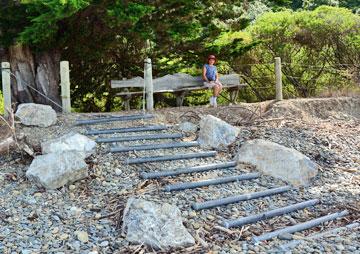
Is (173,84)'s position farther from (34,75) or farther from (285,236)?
(285,236)

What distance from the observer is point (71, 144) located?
582 cm

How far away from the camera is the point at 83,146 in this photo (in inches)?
230

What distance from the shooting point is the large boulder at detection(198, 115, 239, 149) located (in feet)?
21.6

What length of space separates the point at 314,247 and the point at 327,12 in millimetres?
9415

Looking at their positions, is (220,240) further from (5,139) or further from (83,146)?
(5,139)

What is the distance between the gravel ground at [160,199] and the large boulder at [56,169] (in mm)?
88

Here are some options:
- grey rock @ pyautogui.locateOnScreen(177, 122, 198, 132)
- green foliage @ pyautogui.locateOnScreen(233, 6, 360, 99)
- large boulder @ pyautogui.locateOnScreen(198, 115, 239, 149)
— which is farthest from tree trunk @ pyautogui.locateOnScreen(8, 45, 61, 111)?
green foliage @ pyautogui.locateOnScreen(233, 6, 360, 99)

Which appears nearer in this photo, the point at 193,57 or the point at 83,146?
the point at 83,146

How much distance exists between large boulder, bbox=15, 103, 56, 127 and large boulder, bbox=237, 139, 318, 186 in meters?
2.75

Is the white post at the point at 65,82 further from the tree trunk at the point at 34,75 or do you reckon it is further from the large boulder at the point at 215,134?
the large boulder at the point at 215,134

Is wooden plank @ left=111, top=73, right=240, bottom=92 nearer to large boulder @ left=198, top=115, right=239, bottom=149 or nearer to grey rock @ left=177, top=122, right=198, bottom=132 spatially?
grey rock @ left=177, top=122, right=198, bottom=132

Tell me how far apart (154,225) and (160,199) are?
666 millimetres

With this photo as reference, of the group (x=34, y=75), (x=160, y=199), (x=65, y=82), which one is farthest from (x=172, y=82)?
Answer: (x=160, y=199)

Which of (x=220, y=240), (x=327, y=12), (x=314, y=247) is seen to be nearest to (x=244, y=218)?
(x=220, y=240)
